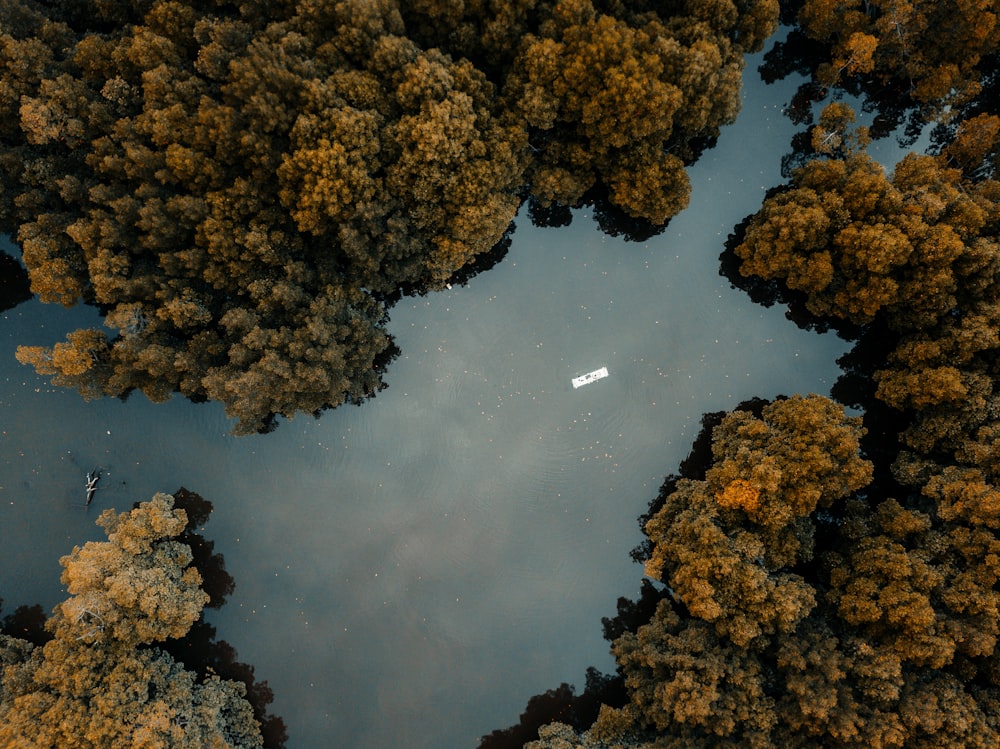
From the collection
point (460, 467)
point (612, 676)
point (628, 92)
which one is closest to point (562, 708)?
point (612, 676)

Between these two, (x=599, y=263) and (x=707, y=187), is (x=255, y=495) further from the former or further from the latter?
(x=707, y=187)

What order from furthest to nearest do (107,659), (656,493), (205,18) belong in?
(656,493), (107,659), (205,18)

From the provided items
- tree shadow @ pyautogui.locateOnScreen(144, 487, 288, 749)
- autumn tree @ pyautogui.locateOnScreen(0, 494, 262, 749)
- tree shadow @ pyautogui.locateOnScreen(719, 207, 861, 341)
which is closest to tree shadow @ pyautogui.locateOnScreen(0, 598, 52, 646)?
autumn tree @ pyautogui.locateOnScreen(0, 494, 262, 749)

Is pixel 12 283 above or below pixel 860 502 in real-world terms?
above

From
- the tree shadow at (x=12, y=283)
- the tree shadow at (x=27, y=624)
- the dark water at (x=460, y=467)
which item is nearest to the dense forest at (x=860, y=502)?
the dark water at (x=460, y=467)

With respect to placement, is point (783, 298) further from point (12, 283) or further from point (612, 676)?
point (12, 283)

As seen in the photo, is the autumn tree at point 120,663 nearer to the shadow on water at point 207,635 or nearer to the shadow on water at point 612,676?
the shadow on water at point 207,635

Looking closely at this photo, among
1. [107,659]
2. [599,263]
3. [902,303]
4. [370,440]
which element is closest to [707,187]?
[599,263]
